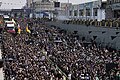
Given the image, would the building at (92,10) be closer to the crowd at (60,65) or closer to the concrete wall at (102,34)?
the concrete wall at (102,34)

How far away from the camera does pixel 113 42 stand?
37.7 metres

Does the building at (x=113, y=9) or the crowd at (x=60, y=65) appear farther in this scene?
the building at (x=113, y=9)

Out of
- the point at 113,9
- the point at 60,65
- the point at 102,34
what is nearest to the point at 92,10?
the point at 113,9

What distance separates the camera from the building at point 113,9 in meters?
58.1

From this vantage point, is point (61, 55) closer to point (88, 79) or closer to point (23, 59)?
point (23, 59)

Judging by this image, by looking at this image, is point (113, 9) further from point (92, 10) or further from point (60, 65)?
point (60, 65)

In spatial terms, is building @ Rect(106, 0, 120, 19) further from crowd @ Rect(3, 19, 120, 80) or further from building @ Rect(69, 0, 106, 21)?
crowd @ Rect(3, 19, 120, 80)

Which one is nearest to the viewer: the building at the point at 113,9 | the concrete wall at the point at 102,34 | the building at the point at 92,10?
the concrete wall at the point at 102,34

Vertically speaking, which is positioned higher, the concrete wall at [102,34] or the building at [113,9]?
the building at [113,9]

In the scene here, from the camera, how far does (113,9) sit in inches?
2366

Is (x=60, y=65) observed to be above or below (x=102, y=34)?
below

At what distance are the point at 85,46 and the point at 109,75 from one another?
19259 millimetres

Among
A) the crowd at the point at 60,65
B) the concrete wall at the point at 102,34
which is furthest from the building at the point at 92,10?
the crowd at the point at 60,65

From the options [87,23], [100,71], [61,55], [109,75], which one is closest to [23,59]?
[61,55]
